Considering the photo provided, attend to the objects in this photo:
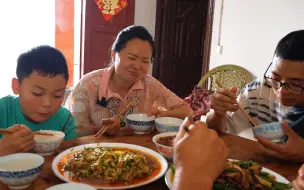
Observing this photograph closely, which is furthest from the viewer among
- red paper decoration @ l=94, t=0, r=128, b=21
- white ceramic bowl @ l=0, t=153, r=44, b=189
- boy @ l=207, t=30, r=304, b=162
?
red paper decoration @ l=94, t=0, r=128, b=21

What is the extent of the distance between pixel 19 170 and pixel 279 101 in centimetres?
136

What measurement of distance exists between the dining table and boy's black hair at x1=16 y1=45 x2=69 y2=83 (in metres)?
0.36

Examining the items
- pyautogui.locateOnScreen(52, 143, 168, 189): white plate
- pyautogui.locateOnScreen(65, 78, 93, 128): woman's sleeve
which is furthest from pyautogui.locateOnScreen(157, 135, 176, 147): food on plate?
pyautogui.locateOnScreen(65, 78, 93, 128): woman's sleeve

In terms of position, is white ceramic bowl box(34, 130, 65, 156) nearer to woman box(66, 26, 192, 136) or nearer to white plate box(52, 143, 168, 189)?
white plate box(52, 143, 168, 189)

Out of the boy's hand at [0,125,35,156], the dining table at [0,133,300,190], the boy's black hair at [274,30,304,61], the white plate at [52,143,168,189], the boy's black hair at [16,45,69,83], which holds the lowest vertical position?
the dining table at [0,133,300,190]

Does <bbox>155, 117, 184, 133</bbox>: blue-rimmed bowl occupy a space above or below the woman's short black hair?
below

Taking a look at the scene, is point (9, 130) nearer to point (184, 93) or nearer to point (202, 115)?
point (202, 115)

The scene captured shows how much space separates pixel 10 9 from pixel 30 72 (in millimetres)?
3166

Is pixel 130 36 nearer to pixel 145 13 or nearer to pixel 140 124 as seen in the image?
pixel 140 124

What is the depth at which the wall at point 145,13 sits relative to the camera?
5.30m

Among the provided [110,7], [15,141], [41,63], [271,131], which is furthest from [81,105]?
[110,7]

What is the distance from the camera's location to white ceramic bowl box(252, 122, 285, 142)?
141cm

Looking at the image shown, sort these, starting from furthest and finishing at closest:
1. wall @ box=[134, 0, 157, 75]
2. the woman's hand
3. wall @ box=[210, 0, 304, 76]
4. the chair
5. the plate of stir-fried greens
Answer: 1. wall @ box=[134, 0, 157, 75]
2. the chair
3. wall @ box=[210, 0, 304, 76]
4. the woman's hand
5. the plate of stir-fried greens

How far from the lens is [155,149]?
5.00ft
